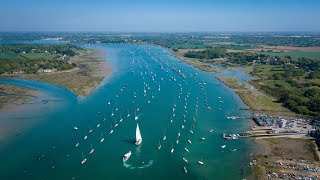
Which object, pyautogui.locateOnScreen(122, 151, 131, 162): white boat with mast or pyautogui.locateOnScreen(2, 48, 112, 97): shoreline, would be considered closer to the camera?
pyautogui.locateOnScreen(122, 151, 131, 162): white boat with mast

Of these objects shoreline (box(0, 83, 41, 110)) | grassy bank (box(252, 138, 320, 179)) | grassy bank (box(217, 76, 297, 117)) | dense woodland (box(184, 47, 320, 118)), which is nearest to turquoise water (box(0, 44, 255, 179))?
grassy bank (box(252, 138, 320, 179))

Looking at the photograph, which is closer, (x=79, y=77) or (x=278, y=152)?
(x=278, y=152)

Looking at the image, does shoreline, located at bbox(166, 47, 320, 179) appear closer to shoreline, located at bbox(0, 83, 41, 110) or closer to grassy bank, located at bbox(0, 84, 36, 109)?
shoreline, located at bbox(0, 83, 41, 110)

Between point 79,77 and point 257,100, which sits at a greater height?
point 79,77

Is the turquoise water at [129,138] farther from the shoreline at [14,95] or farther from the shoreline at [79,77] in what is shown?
the shoreline at [14,95]

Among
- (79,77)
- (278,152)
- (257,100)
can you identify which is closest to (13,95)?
(79,77)

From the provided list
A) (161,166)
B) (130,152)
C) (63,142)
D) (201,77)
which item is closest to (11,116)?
(63,142)

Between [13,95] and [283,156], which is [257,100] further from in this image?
[13,95]

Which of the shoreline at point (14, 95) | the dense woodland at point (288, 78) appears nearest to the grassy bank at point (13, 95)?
the shoreline at point (14, 95)
